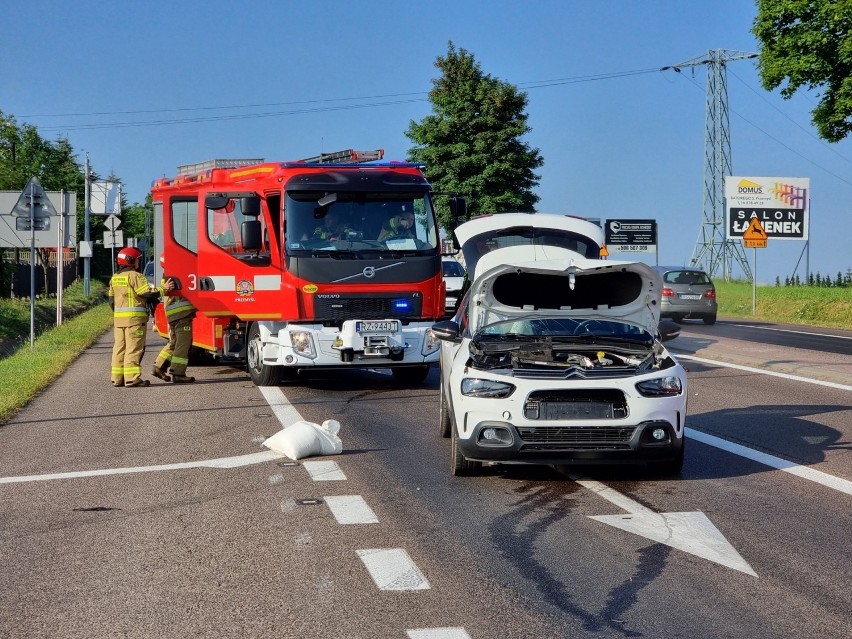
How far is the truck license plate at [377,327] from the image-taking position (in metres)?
15.6

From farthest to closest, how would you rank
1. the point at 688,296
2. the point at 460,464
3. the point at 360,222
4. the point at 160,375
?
the point at 688,296 < the point at 160,375 < the point at 360,222 < the point at 460,464

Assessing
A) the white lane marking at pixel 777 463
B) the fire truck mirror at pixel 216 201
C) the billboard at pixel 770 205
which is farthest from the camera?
the billboard at pixel 770 205

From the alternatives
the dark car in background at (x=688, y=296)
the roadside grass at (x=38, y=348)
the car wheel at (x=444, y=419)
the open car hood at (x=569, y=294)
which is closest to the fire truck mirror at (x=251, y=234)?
the roadside grass at (x=38, y=348)

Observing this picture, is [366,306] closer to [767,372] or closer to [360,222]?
[360,222]

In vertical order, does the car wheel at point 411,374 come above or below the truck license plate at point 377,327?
below

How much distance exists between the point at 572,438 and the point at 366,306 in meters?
7.23

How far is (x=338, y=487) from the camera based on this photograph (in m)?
Answer: 8.91

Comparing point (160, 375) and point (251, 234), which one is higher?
point (251, 234)

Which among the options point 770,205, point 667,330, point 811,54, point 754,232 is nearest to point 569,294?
point 667,330

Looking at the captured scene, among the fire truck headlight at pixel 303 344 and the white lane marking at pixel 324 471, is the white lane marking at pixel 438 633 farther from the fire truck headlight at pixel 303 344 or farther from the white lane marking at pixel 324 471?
the fire truck headlight at pixel 303 344

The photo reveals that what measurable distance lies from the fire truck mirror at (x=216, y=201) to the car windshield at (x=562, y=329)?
6948 millimetres

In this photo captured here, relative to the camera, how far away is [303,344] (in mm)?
15523

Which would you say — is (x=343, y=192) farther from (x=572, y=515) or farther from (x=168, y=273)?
(x=572, y=515)

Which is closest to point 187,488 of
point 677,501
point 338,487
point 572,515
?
point 338,487
